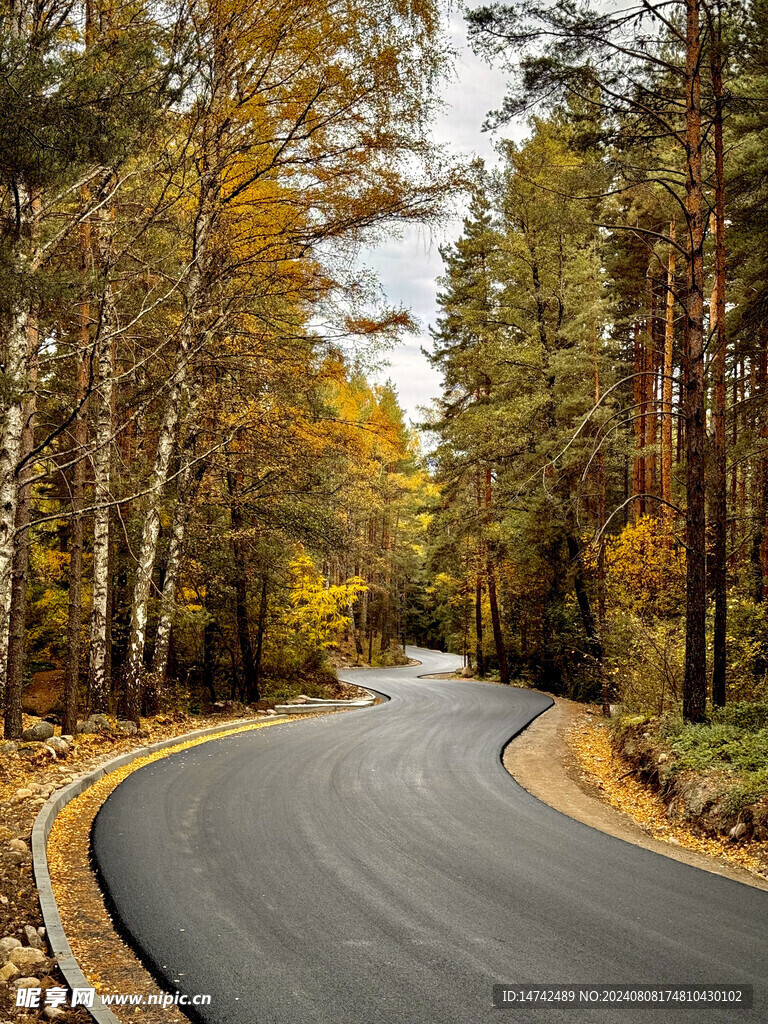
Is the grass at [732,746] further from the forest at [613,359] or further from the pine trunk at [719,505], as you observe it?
the pine trunk at [719,505]

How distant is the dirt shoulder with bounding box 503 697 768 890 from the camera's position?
6.34 meters

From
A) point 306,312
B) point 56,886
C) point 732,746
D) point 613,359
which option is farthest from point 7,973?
point 613,359

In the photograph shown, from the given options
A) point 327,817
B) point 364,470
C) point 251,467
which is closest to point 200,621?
point 251,467

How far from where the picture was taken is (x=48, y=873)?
500 cm

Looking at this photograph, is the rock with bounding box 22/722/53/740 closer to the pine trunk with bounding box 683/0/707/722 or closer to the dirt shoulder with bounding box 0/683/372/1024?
the dirt shoulder with bounding box 0/683/372/1024

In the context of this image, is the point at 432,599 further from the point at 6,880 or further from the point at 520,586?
the point at 6,880

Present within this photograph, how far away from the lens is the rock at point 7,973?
11.3 feet

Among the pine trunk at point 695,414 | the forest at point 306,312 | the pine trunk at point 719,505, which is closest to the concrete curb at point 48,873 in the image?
the forest at point 306,312

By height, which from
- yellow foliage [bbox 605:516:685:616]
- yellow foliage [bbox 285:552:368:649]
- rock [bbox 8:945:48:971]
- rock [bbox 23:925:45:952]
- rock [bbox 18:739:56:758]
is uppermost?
yellow foliage [bbox 605:516:685:616]

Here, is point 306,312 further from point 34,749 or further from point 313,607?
point 34,749

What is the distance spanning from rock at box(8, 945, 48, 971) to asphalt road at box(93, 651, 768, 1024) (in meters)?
0.56

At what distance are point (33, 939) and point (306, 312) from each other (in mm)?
11712

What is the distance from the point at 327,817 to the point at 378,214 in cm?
910

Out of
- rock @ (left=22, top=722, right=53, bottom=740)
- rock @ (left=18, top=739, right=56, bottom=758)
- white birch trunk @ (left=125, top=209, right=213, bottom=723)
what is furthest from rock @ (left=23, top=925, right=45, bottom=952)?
white birch trunk @ (left=125, top=209, right=213, bottom=723)
